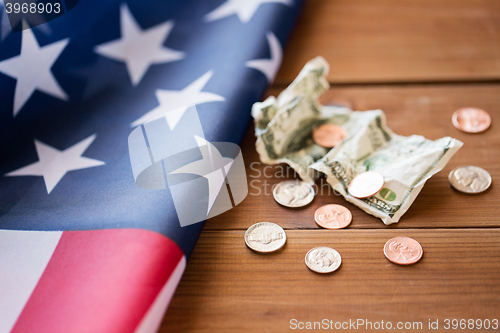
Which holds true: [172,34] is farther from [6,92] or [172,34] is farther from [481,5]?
[481,5]

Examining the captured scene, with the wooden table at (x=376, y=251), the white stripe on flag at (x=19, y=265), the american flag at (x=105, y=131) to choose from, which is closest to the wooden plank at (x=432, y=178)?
the wooden table at (x=376, y=251)

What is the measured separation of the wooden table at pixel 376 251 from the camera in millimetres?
556

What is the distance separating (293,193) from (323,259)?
0.50 feet

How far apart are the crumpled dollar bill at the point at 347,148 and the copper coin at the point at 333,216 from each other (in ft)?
0.09

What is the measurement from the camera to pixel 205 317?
56 cm

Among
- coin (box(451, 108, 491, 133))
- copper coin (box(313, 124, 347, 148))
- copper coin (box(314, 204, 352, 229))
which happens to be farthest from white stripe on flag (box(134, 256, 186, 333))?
coin (box(451, 108, 491, 133))

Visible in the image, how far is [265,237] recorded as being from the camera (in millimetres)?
657

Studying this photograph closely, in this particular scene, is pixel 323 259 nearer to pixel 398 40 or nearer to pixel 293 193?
pixel 293 193

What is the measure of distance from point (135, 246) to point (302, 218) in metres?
0.30

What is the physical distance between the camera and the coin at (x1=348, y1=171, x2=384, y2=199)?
68cm

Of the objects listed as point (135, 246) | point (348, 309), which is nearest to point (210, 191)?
point (135, 246)

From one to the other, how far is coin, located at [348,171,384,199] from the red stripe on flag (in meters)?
0.33

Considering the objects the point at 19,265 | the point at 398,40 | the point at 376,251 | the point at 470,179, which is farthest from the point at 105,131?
the point at 398,40

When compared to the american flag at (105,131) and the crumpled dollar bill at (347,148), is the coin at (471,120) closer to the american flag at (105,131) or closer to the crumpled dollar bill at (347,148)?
the crumpled dollar bill at (347,148)
